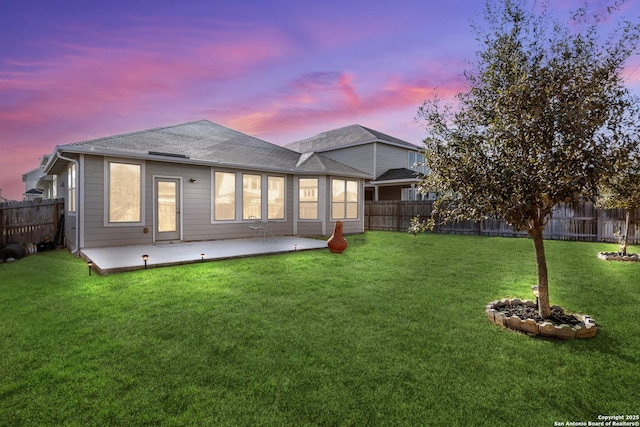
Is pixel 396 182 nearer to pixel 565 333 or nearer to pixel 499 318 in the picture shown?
pixel 499 318

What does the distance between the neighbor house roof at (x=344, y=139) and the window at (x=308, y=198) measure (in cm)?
843

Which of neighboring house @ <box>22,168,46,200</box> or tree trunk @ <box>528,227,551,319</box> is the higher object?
neighboring house @ <box>22,168,46,200</box>

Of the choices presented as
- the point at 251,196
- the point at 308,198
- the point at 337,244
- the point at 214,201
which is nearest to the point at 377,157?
the point at 308,198

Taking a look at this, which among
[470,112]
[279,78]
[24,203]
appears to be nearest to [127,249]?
[24,203]

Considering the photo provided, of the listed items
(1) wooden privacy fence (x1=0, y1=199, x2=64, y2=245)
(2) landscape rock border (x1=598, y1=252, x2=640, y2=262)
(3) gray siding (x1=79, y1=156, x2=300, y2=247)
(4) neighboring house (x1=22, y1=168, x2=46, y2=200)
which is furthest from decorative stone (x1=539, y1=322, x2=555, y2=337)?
(4) neighboring house (x1=22, y1=168, x2=46, y2=200)

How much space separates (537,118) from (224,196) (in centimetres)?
966

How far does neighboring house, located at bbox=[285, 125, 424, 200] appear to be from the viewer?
19.6 metres

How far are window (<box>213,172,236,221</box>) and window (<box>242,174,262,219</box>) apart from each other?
38cm

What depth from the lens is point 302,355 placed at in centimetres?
267

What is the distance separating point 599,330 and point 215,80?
1271 cm

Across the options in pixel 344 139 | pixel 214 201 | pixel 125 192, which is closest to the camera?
pixel 125 192

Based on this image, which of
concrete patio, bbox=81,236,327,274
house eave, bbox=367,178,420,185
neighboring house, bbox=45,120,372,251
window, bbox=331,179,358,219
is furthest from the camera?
house eave, bbox=367,178,420,185

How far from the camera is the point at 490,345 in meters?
2.86

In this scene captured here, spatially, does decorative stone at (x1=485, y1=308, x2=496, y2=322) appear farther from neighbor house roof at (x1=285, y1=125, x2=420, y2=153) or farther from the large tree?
neighbor house roof at (x1=285, y1=125, x2=420, y2=153)
